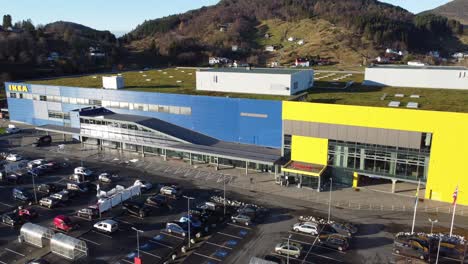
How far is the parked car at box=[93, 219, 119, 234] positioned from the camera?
3412cm

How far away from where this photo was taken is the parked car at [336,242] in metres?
30.9

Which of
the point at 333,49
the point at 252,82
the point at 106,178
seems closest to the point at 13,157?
the point at 106,178

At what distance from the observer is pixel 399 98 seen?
→ 52344mm

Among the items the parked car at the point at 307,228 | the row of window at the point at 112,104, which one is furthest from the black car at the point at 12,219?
the row of window at the point at 112,104

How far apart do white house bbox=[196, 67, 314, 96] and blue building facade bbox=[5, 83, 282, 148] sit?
6.61 meters

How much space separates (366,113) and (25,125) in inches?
2719

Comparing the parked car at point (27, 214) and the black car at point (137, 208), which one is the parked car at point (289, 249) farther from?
the parked car at point (27, 214)

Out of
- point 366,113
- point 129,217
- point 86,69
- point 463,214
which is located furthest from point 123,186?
point 86,69

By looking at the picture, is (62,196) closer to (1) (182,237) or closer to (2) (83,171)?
(2) (83,171)

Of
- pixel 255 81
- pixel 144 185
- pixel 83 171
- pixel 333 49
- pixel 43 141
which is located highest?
Result: pixel 333 49

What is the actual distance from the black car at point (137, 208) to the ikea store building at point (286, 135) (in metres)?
13.1

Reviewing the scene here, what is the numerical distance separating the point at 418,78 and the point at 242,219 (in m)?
43.9

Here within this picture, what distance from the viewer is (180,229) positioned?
1329 inches

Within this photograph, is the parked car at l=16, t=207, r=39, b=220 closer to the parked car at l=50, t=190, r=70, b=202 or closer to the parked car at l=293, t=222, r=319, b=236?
the parked car at l=50, t=190, r=70, b=202
